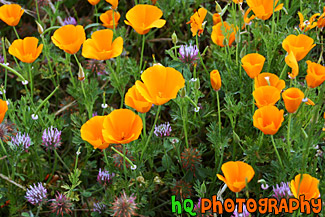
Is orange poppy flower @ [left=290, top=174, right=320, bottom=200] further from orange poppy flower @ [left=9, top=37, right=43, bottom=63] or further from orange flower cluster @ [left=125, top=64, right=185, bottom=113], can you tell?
orange poppy flower @ [left=9, top=37, right=43, bottom=63]

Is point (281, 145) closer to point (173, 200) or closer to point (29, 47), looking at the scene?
point (173, 200)

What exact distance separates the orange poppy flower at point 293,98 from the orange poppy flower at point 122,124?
1.50ft

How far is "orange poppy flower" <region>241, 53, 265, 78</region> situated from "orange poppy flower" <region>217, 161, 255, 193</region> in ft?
1.13

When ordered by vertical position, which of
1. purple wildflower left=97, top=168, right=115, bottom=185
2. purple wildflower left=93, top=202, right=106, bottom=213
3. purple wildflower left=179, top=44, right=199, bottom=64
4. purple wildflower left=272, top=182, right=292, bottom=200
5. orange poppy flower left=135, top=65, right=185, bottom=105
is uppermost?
purple wildflower left=179, top=44, right=199, bottom=64

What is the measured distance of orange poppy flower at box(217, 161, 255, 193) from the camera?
49.9 inches

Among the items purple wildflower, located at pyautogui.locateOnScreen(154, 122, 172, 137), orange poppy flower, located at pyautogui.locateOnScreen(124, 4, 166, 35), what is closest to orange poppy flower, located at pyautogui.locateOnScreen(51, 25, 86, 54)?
orange poppy flower, located at pyautogui.locateOnScreen(124, 4, 166, 35)

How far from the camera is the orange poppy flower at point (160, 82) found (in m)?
1.39

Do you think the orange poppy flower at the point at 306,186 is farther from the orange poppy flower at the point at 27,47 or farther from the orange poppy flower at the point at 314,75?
the orange poppy flower at the point at 27,47

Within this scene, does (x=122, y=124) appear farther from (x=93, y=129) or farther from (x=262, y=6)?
(x=262, y=6)

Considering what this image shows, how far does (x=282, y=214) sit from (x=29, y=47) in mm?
1167

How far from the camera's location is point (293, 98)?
1.31 metres

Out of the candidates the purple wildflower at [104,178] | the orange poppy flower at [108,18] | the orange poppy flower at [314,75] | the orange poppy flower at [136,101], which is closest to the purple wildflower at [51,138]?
the purple wildflower at [104,178]

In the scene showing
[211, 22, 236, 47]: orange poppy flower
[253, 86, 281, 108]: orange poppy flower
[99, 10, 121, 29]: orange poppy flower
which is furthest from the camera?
[99, 10, 121, 29]: orange poppy flower

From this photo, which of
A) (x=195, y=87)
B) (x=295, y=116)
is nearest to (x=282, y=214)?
(x=295, y=116)
